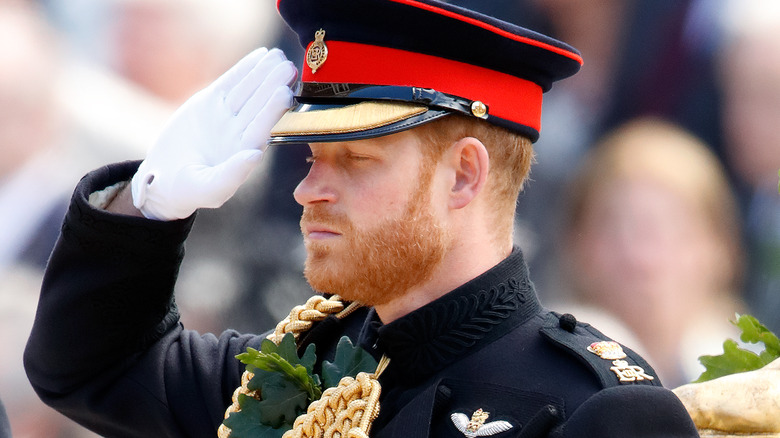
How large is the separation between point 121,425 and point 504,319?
103cm

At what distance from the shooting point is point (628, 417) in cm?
178

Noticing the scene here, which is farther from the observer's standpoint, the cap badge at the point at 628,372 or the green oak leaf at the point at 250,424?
the green oak leaf at the point at 250,424

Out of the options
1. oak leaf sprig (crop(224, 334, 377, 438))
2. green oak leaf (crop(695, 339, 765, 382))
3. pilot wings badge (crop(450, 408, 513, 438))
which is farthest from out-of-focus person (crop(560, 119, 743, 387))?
pilot wings badge (crop(450, 408, 513, 438))

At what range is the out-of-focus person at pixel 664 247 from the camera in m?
3.58

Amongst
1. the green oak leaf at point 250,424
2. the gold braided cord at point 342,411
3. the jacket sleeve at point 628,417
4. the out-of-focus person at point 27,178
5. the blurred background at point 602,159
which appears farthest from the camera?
the blurred background at point 602,159

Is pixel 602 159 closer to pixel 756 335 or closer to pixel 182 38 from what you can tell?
pixel 756 335

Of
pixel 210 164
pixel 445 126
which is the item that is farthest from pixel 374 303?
pixel 210 164

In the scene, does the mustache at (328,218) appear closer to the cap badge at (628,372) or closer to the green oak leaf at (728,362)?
the cap badge at (628,372)

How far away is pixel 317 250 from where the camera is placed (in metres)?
2.09

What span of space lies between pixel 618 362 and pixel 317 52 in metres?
0.92

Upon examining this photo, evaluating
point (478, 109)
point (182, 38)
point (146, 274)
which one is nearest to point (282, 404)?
point (146, 274)

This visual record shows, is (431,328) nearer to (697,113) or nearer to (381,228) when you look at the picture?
(381,228)

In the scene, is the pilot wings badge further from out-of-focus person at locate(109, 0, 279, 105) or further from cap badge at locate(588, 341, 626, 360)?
out-of-focus person at locate(109, 0, 279, 105)

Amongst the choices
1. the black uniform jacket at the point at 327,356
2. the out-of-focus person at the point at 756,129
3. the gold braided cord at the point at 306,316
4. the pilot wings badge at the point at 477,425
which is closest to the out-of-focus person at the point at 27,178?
the black uniform jacket at the point at 327,356
